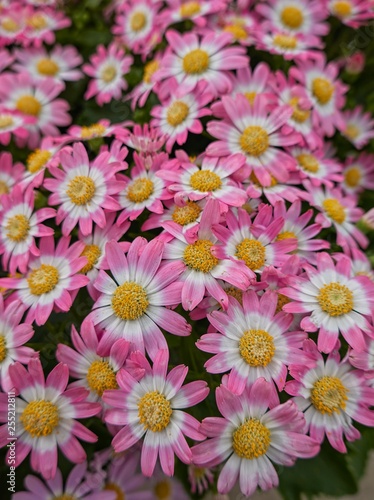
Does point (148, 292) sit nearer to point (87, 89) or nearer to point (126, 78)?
point (126, 78)

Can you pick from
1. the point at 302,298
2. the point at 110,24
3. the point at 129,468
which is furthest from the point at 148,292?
the point at 110,24

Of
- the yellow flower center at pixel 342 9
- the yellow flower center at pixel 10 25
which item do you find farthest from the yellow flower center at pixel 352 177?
the yellow flower center at pixel 10 25

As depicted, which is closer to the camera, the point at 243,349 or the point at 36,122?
the point at 243,349

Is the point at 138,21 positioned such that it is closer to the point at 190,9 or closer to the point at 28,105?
the point at 190,9

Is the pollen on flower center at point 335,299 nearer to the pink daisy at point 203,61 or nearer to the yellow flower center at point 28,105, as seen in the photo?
the pink daisy at point 203,61

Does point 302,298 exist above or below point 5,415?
above

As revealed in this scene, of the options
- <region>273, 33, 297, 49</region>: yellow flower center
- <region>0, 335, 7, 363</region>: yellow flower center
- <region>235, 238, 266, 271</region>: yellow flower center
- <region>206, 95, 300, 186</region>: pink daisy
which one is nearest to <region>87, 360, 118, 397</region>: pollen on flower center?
<region>0, 335, 7, 363</region>: yellow flower center

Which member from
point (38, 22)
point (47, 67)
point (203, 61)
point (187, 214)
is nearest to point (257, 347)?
point (187, 214)
